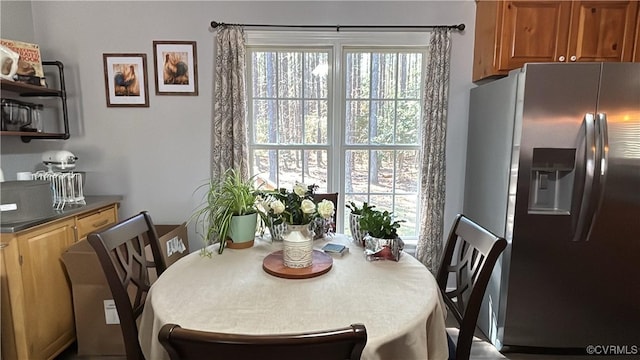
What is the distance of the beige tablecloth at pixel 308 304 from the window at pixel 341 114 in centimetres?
136

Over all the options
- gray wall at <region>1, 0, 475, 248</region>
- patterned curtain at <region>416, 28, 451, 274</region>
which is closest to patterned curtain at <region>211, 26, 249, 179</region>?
gray wall at <region>1, 0, 475, 248</region>

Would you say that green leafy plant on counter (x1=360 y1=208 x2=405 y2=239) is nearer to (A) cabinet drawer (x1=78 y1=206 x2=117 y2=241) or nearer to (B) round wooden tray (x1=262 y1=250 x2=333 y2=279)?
(B) round wooden tray (x1=262 y1=250 x2=333 y2=279)

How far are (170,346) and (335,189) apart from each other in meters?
2.14

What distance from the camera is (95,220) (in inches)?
88.5

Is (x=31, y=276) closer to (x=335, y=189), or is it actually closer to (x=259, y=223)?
(x=259, y=223)

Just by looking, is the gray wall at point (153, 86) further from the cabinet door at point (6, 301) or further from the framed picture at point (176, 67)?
the cabinet door at point (6, 301)

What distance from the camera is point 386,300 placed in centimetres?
115

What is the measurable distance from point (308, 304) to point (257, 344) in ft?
1.56

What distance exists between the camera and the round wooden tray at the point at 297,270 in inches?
51.9

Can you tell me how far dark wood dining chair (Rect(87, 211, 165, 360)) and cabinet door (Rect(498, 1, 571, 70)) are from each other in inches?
96.7

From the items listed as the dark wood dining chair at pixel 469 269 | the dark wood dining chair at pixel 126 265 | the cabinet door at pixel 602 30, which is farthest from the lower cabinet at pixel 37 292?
the cabinet door at pixel 602 30

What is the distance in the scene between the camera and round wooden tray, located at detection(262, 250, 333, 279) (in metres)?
1.32

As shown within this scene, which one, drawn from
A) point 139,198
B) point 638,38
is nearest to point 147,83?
point 139,198

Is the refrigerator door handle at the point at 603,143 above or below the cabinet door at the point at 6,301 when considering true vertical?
above
